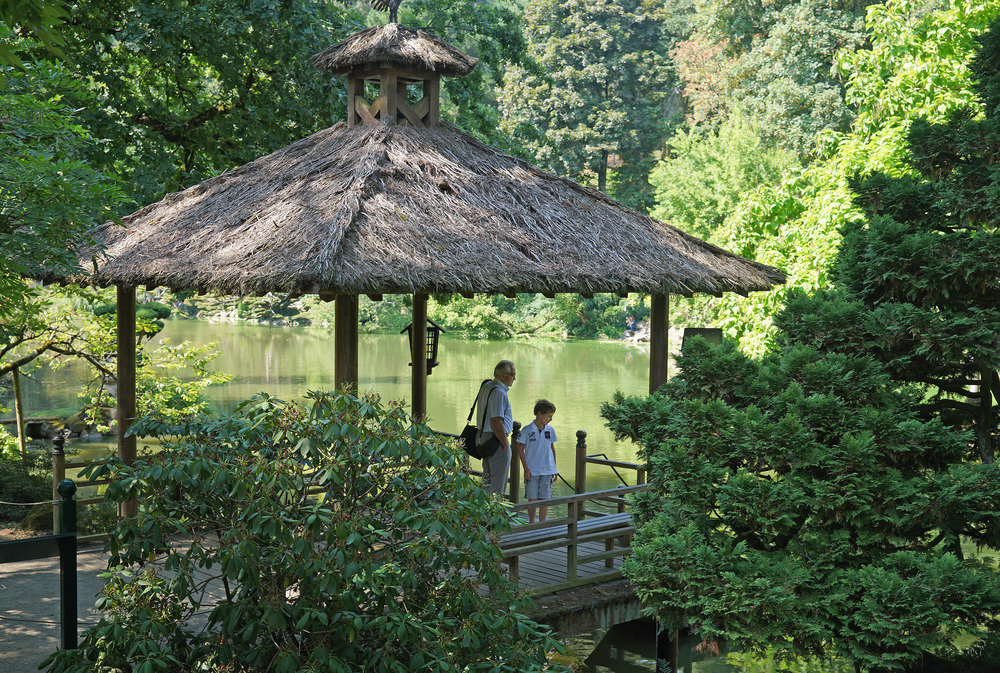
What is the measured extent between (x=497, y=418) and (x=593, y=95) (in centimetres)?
3146

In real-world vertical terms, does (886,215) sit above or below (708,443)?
above

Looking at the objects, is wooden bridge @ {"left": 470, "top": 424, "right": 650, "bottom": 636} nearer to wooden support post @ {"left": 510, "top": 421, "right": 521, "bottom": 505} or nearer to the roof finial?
wooden support post @ {"left": 510, "top": 421, "right": 521, "bottom": 505}

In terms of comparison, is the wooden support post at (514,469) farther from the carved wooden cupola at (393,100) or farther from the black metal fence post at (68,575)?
the black metal fence post at (68,575)

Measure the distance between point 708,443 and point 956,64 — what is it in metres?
8.12

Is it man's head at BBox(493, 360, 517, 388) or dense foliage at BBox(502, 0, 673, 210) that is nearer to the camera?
man's head at BBox(493, 360, 517, 388)

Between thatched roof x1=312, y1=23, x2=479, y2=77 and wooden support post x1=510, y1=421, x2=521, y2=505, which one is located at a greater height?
thatched roof x1=312, y1=23, x2=479, y2=77

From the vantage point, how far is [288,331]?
38688 millimetres

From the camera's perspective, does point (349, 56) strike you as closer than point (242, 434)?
No

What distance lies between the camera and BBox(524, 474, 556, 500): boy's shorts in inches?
292

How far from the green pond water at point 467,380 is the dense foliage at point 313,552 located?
4443mm

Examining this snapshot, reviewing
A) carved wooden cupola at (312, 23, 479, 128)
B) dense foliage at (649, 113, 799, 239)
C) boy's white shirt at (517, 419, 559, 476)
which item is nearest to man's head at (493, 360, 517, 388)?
boy's white shirt at (517, 419, 559, 476)

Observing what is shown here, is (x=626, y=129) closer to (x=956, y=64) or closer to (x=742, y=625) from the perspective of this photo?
(x=956, y=64)

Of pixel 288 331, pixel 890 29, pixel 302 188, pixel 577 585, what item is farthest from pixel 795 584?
pixel 288 331

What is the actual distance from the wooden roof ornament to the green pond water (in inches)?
139
